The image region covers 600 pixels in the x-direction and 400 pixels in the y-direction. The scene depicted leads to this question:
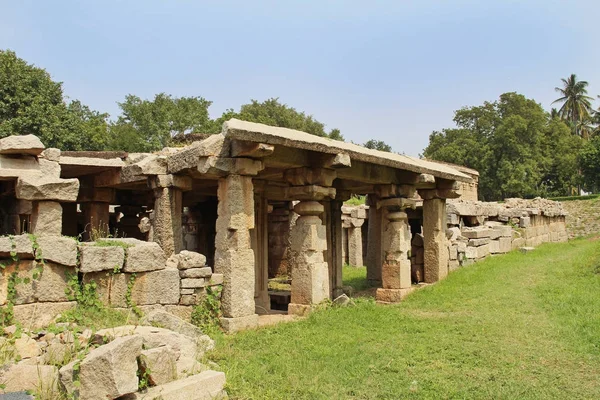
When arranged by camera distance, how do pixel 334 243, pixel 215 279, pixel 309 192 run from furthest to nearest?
pixel 334 243
pixel 309 192
pixel 215 279

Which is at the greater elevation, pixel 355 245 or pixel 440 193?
pixel 440 193

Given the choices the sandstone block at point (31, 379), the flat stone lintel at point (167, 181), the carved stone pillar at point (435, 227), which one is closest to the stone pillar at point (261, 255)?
the flat stone lintel at point (167, 181)

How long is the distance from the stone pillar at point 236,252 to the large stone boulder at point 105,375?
3350 mm

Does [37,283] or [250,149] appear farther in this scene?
[250,149]

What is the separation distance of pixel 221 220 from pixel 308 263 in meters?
1.85

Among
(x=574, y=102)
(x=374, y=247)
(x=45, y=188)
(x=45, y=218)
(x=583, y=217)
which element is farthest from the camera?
(x=574, y=102)

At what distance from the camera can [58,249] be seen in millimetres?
6445

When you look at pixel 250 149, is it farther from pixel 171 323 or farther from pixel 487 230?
pixel 487 230

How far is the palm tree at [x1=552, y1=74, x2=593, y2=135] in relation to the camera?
5397 centimetres

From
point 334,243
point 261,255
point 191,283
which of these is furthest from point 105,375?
point 334,243

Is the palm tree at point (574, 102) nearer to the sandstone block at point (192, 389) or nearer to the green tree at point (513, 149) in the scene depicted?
the green tree at point (513, 149)

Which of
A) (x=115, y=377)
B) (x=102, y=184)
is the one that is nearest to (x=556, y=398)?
(x=115, y=377)

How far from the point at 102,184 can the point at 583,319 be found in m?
9.21

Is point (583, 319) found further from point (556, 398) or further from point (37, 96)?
point (37, 96)
